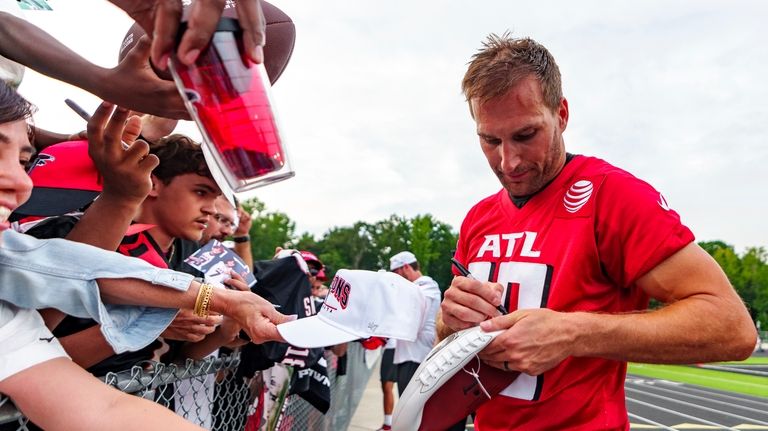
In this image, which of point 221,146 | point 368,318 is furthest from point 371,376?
point 221,146

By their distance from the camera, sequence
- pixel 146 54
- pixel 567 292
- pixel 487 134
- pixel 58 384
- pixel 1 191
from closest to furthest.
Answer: pixel 58 384 → pixel 1 191 → pixel 146 54 → pixel 567 292 → pixel 487 134

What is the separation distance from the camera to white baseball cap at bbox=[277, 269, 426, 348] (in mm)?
1864

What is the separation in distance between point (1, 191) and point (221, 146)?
2.17 feet

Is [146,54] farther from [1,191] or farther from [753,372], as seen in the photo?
[753,372]

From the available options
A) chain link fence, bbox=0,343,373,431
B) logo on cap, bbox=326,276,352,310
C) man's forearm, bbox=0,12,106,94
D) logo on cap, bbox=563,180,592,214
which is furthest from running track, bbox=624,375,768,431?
man's forearm, bbox=0,12,106,94

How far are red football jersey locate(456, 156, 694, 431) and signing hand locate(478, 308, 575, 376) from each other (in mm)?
231

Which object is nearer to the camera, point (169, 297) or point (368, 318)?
point (169, 297)

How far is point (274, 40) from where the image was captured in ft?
5.87

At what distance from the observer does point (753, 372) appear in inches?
861

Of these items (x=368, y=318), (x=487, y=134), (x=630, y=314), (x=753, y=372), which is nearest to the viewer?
(x=630, y=314)

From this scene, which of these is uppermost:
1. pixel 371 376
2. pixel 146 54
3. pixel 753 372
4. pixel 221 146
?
pixel 146 54

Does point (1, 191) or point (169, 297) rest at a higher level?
point (1, 191)

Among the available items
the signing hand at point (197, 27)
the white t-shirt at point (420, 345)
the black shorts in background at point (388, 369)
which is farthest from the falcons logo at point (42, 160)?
the black shorts in background at point (388, 369)

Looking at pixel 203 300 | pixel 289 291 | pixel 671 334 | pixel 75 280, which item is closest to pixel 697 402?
pixel 289 291
